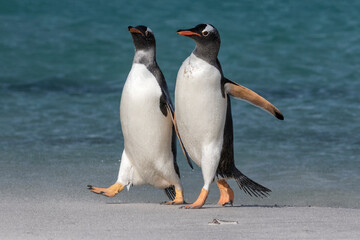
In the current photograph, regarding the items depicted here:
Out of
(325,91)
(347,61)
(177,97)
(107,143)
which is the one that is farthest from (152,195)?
(347,61)

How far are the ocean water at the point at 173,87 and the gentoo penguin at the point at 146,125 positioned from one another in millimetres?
370

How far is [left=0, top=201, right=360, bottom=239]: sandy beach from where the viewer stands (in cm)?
343

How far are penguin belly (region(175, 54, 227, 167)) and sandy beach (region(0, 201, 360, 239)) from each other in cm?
39

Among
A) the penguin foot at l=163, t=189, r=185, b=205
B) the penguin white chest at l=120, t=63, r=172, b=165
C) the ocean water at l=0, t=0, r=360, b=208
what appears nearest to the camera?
the penguin white chest at l=120, t=63, r=172, b=165

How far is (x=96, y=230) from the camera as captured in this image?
11.5 ft

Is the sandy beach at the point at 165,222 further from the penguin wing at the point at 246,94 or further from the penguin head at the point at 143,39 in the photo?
the penguin head at the point at 143,39

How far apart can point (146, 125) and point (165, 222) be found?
96cm

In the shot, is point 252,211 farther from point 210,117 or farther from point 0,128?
point 0,128

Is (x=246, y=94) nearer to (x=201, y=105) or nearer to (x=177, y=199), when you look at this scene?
(x=201, y=105)

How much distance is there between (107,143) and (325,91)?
15.3 ft

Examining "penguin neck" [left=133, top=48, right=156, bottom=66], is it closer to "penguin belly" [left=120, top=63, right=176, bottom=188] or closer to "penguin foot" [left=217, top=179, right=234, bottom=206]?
"penguin belly" [left=120, top=63, right=176, bottom=188]

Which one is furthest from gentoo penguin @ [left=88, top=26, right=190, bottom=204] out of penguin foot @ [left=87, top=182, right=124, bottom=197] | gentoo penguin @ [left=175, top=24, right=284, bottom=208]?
gentoo penguin @ [left=175, top=24, right=284, bottom=208]

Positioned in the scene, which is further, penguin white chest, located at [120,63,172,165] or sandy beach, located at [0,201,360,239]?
penguin white chest, located at [120,63,172,165]

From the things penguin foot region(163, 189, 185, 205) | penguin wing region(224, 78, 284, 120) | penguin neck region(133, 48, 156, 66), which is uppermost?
penguin neck region(133, 48, 156, 66)
